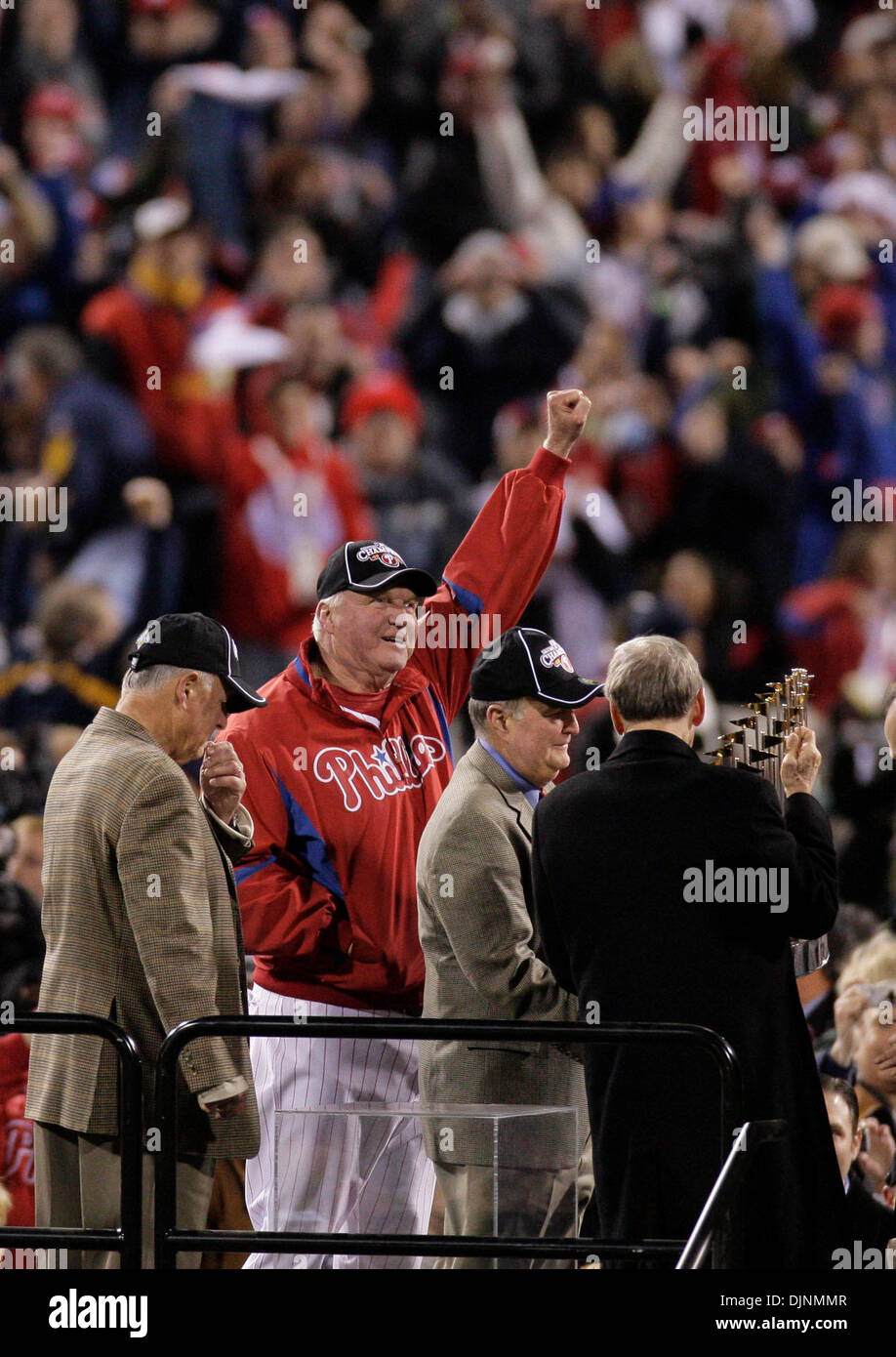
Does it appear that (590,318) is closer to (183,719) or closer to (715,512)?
(715,512)

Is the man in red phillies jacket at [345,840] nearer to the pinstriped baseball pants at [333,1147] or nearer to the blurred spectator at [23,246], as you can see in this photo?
the pinstriped baseball pants at [333,1147]

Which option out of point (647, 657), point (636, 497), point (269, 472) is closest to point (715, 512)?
point (636, 497)

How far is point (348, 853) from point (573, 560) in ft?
12.6

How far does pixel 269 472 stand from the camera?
7285 mm

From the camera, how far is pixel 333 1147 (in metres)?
3.10

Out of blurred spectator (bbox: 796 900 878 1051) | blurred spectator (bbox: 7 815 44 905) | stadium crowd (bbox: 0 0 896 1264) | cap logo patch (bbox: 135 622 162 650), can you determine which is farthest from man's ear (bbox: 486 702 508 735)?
stadium crowd (bbox: 0 0 896 1264)

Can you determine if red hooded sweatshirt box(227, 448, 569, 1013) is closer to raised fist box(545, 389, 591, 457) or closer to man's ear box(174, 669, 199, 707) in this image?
man's ear box(174, 669, 199, 707)

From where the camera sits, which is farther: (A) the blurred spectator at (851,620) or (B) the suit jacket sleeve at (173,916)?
(A) the blurred spectator at (851,620)

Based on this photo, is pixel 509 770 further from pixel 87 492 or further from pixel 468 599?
pixel 87 492

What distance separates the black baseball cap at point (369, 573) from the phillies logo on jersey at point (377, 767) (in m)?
0.30

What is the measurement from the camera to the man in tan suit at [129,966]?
304 cm

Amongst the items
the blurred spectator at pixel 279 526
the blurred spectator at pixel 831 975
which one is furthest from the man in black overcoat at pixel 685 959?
the blurred spectator at pixel 279 526

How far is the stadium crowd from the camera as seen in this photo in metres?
7.16
